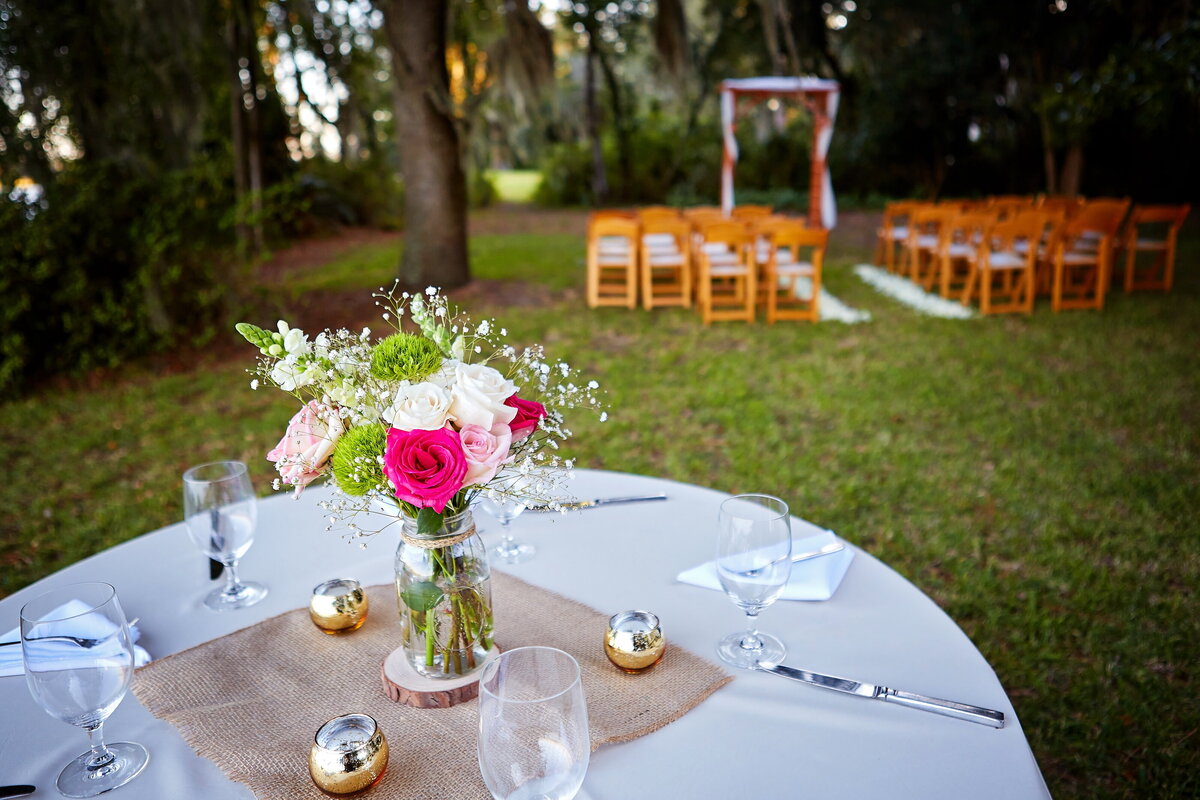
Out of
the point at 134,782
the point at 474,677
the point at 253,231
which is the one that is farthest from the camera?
the point at 253,231

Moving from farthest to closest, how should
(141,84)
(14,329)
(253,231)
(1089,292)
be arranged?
(1089,292), (253,231), (141,84), (14,329)

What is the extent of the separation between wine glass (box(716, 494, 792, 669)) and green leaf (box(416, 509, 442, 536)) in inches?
18.0

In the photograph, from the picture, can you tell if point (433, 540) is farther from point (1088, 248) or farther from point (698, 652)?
point (1088, 248)

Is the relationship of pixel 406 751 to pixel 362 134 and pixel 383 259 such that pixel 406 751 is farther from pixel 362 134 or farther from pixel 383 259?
pixel 362 134

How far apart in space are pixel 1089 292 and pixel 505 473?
9098 millimetres

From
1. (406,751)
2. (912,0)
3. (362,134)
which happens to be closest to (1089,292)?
(912,0)

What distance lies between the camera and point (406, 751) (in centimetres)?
109

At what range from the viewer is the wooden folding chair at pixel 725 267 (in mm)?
7070

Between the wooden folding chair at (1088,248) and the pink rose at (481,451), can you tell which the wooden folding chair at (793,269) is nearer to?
the wooden folding chair at (1088,248)

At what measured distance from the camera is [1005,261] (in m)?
7.48

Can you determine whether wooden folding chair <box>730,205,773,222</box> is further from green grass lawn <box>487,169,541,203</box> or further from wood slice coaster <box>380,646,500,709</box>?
green grass lawn <box>487,169,541,203</box>

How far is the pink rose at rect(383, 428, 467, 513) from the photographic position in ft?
3.34

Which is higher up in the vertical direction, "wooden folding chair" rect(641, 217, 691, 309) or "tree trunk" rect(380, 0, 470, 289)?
"tree trunk" rect(380, 0, 470, 289)

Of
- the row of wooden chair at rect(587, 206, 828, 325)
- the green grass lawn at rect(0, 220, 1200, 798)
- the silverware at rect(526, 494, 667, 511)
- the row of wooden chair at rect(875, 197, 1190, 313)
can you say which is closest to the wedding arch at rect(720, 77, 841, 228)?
the row of wooden chair at rect(875, 197, 1190, 313)
